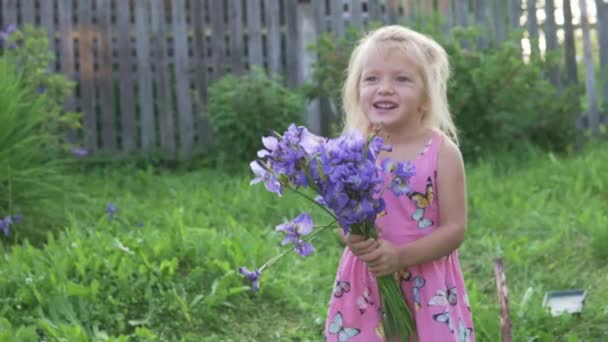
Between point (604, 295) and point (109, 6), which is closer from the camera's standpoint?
point (604, 295)

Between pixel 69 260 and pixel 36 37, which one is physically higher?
pixel 36 37

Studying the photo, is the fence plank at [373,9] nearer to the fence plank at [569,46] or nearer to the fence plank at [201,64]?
the fence plank at [201,64]

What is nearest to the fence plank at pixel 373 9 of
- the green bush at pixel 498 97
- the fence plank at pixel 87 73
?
the green bush at pixel 498 97

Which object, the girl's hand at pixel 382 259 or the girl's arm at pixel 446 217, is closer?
the girl's hand at pixel 382 259

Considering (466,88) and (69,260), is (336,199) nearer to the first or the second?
(69,260)

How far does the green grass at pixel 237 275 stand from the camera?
3.87 metres

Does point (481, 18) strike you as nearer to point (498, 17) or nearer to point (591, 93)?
point (498, 17)

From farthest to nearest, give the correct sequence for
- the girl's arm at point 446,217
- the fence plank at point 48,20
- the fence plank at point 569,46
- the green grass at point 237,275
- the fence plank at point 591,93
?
1. the fence plank at point 48,20
2. the fence plank at point 569,46
3. the fence plank at point 591,93
4. the green grass at point 237,275
5. the girl's arm at point 446,217

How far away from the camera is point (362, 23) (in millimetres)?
8695

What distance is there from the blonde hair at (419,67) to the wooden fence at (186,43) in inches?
226

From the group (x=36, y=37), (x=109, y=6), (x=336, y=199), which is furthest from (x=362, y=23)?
(x=336, y=199)

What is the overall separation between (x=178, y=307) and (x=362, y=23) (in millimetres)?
5143

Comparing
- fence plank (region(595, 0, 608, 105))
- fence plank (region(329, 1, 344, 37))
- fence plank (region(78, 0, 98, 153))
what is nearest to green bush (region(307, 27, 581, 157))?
fence plank (region(595, 0, 608, 105))

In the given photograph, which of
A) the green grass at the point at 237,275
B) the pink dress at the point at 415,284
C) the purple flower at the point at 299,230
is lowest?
the green grass at the point at 237,275
